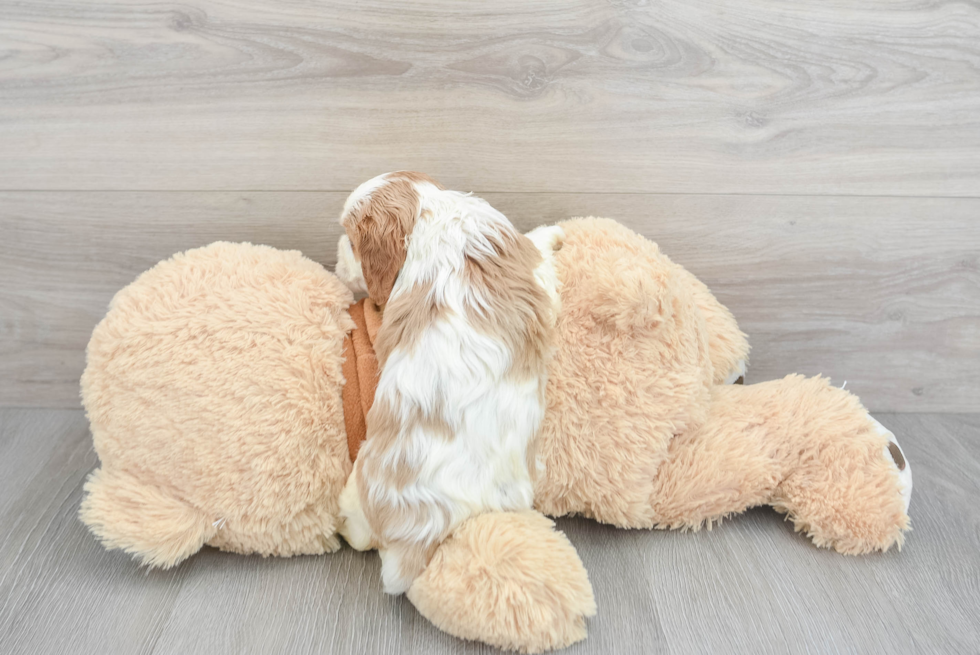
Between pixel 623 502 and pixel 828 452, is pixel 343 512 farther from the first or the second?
pixel 828 452

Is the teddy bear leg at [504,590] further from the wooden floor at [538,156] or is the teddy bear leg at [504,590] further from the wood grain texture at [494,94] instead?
the wood grain texture at [494,94]

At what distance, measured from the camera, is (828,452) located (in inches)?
32.8

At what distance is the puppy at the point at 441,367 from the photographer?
2.28 feet

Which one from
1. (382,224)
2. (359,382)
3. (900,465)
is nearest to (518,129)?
(382,224)

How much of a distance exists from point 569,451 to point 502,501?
119 millimetres

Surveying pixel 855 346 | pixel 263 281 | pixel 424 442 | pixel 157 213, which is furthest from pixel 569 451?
pixel 157 213

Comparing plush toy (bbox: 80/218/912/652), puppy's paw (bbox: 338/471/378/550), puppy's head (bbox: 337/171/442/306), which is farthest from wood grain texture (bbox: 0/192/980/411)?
puppy's paw (bbox: 338/471/378/550)

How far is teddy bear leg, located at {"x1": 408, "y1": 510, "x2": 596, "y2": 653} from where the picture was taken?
2.16ft

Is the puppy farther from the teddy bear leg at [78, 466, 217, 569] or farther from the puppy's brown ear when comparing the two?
the teddy bear leg at [78, 466, 217, 569]

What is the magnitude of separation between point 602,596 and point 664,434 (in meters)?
0.20

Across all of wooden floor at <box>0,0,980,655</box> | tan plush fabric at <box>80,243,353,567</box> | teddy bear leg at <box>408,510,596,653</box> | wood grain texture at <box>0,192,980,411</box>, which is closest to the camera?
teddy bear leg at <box>408,510,596,653</box>

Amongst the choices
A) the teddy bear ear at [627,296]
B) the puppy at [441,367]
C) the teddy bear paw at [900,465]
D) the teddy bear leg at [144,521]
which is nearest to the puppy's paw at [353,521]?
the puppy at [441,367]

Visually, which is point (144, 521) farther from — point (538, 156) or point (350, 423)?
point (538, 156)

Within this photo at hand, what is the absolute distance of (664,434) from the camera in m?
0.81
